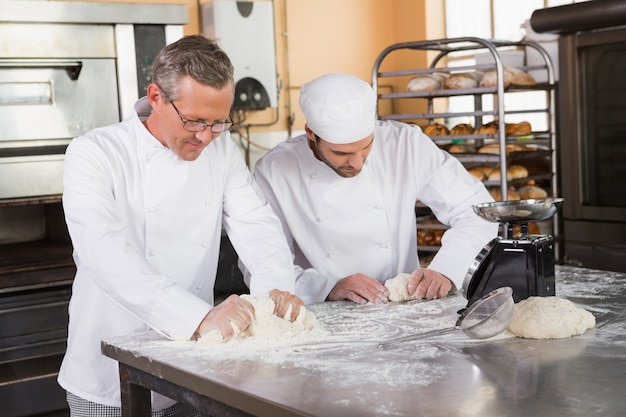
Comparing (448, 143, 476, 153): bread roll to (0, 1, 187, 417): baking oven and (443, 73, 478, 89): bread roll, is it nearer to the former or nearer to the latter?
(443, 73, 478, 89): bread roll

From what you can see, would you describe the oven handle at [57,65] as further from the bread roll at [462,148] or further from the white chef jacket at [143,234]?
the bread roll at [462,148]

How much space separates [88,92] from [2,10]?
0.47m

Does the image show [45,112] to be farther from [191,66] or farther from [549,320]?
[549,320]

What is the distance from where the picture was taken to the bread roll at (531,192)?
4.32 metres

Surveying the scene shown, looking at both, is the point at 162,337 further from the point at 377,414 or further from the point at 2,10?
the point at 2,10

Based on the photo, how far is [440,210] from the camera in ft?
9.20

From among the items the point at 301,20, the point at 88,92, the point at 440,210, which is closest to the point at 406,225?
the point at 440,210

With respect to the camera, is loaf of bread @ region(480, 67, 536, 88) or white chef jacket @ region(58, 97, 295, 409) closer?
white chef jacket @ region(58, 97, 295, 409)

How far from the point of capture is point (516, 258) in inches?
78.3

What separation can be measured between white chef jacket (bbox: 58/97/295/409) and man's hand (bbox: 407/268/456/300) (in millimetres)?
327

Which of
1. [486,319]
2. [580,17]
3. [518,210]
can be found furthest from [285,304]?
[580,17]

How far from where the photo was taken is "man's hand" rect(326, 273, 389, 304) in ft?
7.42

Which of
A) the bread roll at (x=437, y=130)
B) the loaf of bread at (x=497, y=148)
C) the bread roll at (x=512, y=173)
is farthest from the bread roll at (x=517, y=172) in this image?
the bread roll at (x=437, y=130)

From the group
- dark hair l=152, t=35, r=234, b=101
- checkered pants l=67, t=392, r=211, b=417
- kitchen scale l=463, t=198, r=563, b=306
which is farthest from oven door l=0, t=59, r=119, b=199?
kitchen scale l=463, t=198, r=563, b=306
